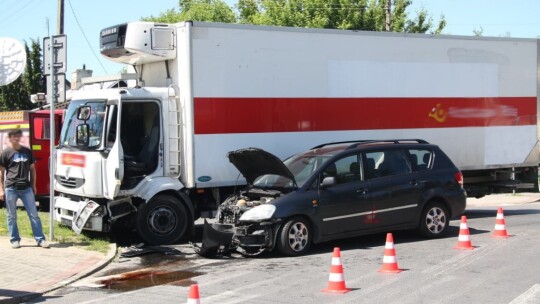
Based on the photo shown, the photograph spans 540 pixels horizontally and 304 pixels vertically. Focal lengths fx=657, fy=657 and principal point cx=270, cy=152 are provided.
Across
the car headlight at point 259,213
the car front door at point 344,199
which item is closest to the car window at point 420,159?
the car front door at point 344,199

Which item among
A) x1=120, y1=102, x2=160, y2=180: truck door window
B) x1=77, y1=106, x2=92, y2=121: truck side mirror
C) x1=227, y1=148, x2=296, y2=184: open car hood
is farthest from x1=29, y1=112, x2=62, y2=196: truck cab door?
x1=227, y1=148, x2=296, y2=184: open car hood

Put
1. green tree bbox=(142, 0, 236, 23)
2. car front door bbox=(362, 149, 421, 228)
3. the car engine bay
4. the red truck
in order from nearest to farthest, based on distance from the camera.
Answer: the car engine bay → car front door bbox=(362, 149, 421, 228) → the red truck → green tree bbox=(142, 0, 236, 23)

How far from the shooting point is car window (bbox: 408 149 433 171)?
1121 centimetres

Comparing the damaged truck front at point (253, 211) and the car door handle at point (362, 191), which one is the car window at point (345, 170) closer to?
the car door handle at point (362, 191)

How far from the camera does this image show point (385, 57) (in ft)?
42.8

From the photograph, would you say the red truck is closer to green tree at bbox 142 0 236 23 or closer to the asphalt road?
the asphalt road

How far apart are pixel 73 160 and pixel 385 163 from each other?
210 inches

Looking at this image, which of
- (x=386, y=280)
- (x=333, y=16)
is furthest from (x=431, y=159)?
(x=333, y=16)

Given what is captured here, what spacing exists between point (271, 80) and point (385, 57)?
103 inches

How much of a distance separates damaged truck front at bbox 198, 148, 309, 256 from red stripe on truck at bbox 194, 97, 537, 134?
45.0 inches

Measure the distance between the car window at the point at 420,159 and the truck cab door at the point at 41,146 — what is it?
8739 mm

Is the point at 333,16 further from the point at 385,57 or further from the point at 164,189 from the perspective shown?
the point at 164,189

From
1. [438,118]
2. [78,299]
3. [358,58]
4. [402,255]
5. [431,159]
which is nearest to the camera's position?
[78,299]

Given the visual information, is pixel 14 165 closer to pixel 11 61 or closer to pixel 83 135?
pixel 83 135
